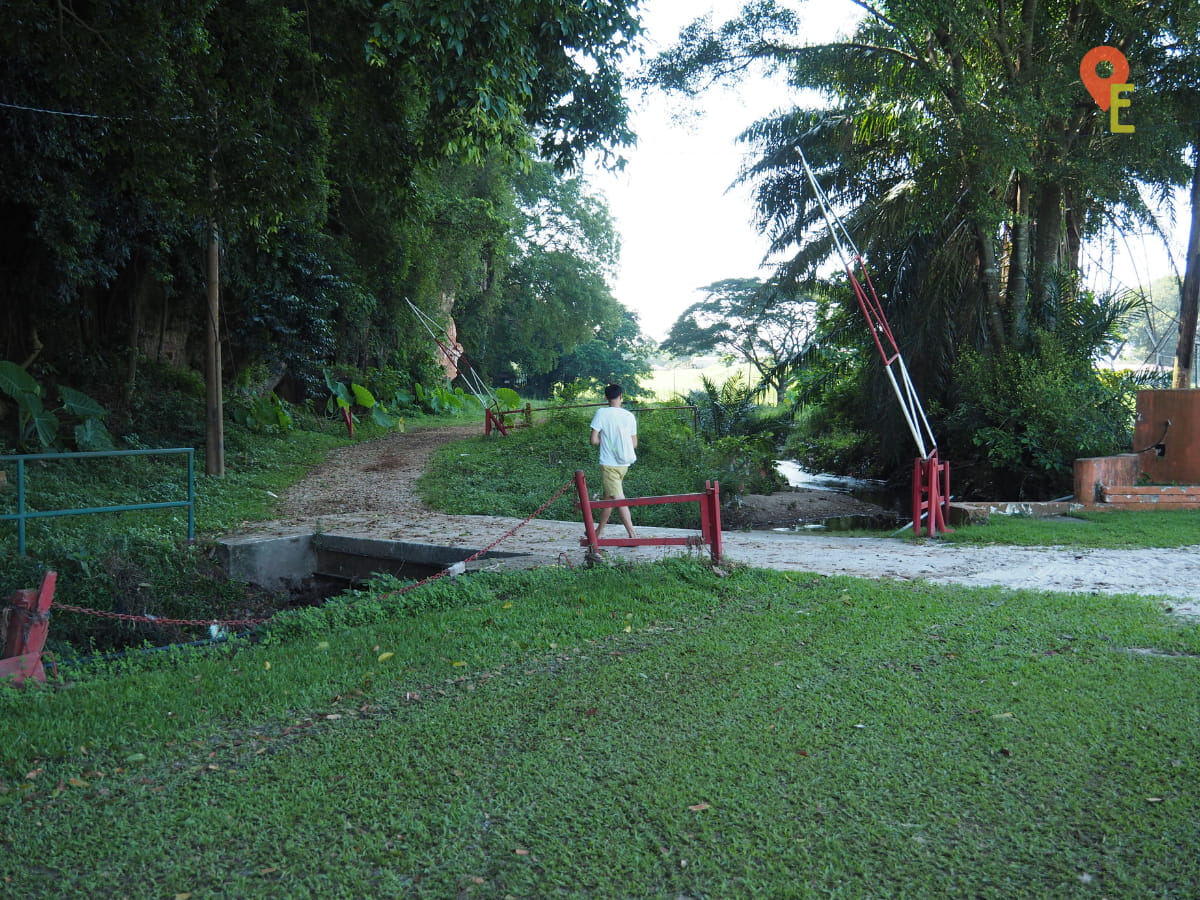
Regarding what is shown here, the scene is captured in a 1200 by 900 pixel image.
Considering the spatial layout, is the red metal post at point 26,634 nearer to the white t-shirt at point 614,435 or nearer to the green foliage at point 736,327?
the white t-shirt at point 614,435

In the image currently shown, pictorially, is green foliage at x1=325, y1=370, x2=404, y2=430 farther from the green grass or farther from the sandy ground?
the green grass

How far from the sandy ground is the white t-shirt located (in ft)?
2.92

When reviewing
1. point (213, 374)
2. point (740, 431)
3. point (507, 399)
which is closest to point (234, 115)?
point (213, 374)

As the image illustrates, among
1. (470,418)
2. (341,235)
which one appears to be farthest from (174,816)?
(470,418)

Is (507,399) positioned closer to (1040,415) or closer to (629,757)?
(1040,415)

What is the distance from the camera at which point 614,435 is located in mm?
8500

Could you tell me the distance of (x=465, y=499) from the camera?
44.4 ft

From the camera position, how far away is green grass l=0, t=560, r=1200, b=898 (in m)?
3.05

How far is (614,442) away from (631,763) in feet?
15.9

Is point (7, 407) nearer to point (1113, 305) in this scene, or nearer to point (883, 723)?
point (883, 723)

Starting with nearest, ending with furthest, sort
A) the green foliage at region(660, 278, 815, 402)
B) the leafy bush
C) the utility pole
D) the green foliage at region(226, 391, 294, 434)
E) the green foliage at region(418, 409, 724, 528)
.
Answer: the utility pole, the green foliage at region(418, 409, 724, 528), the leafy bush, the green foliage at region(226, 391, 294, 434), the green foliage at region(660, 278, 815, 402)

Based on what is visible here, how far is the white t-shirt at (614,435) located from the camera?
8.47 metres

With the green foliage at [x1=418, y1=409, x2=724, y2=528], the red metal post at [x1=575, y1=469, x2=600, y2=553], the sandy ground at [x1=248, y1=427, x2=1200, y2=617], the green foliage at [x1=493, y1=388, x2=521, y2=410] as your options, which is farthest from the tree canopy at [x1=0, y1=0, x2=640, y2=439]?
the green foliage at [x1=493, y1=388, x2=521, y2=410]

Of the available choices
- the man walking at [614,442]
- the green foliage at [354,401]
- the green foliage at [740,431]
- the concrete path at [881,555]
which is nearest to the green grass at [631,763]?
the concrete path at [881,555]
